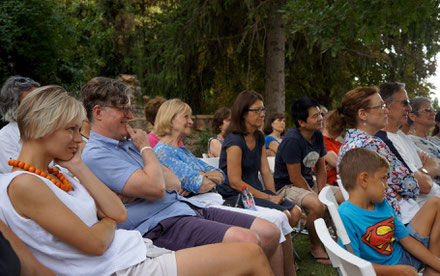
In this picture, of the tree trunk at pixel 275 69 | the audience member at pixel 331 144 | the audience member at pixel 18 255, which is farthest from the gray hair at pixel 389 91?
the tree trunk at pixel 275 69

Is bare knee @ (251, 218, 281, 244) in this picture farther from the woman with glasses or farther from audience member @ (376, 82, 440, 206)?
the woman with glasses

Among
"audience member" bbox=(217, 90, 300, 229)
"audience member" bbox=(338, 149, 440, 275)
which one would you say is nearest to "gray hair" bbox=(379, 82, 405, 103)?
"audience member" bbox=(217, 90, 300, 229)

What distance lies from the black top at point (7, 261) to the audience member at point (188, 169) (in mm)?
1783

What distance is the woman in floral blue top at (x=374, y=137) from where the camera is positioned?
10.4 ft

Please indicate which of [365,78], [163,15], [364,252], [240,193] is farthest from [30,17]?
[365,78]

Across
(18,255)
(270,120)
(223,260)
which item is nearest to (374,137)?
(223,260)

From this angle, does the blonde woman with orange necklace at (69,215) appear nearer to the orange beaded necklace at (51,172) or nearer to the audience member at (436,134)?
the orange beaded necklace at (51,172)

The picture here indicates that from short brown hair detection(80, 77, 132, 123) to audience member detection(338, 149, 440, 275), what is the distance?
149 centimetres

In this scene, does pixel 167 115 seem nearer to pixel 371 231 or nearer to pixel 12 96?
pixel 12 96

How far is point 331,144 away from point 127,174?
3.41 meters

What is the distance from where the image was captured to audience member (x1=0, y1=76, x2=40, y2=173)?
3326 millimetres

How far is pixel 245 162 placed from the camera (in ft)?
13.1

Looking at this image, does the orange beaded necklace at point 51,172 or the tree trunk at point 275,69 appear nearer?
the orange beaded necklace at point 51,172

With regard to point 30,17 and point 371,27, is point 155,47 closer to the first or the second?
point 30,17
